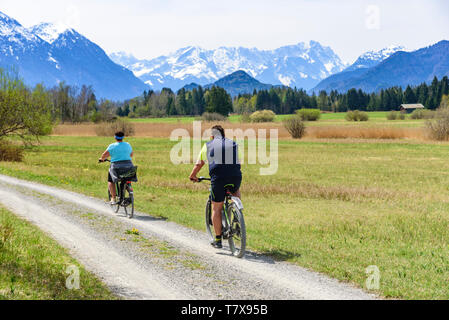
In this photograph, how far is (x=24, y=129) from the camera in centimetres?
4697

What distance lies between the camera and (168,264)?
9156mm

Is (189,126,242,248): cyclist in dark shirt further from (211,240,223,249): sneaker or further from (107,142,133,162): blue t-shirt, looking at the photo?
(107,142,133,162): blue t-shirt

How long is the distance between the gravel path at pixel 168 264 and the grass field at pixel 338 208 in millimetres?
785

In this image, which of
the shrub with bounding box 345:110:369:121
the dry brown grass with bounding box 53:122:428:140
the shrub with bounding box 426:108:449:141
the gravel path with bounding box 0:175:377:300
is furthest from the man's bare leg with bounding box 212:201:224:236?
the shrub with bounding box 345:110:369:121

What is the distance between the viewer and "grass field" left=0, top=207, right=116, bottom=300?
7000 millimetres

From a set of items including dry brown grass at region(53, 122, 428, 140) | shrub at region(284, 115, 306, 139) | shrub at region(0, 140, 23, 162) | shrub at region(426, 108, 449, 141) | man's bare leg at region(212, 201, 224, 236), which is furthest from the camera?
shrub at region(284, 115, 306, 139)

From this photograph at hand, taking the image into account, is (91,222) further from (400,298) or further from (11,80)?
(11,80)

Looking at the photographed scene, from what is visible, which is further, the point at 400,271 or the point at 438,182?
the point at 438,182

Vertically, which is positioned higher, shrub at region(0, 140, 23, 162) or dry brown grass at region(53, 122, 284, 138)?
dry brown grass at region(53, 122, 284, 138)

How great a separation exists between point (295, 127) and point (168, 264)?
59969mm

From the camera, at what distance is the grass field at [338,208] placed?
968cm

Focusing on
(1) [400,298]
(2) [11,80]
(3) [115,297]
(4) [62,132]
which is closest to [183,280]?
(3) [115,297]

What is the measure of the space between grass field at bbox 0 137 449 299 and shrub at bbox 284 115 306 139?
27.7 metres
